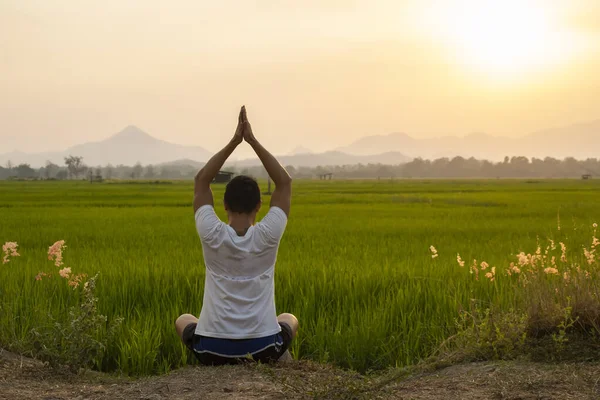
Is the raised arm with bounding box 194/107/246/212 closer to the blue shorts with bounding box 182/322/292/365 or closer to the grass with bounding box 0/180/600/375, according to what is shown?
the blue shorts with bounding box 182/322/292/365

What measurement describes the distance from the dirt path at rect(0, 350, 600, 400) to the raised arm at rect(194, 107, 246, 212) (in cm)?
105

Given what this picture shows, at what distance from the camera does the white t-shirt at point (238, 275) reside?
143 inches

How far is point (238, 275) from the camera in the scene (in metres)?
3.73

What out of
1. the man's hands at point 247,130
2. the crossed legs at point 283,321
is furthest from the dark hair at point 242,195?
the crossed legs at point 283,321

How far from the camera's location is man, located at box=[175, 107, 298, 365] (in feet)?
12.0

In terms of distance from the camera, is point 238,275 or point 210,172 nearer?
point 238,275

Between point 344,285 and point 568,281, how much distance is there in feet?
8.75

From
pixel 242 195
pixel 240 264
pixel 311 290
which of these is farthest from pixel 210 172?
pixel 311 290

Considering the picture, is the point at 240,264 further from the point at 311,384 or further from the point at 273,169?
the point at 311,384

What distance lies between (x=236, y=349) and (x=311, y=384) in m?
0.51

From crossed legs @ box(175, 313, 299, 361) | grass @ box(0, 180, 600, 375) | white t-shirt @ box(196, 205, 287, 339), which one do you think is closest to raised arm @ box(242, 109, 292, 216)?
white t-shirt @ box(196, 205, 287, 339)

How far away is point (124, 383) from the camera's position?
4.13 metres

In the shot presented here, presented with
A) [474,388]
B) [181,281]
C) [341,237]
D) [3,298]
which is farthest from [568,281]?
[341,237]

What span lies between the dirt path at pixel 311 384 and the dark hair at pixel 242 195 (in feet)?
3.16
